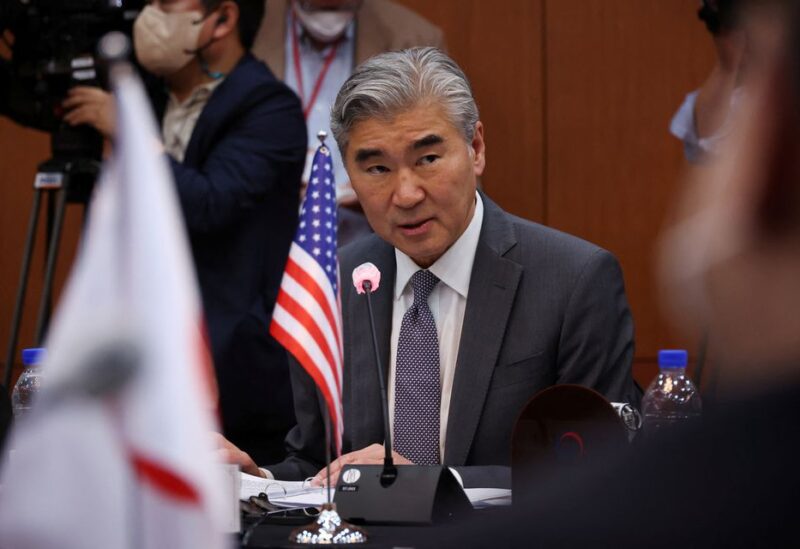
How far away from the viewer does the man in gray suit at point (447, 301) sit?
7.38 feet

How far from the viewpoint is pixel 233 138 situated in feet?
11.7

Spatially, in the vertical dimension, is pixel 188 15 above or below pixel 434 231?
above

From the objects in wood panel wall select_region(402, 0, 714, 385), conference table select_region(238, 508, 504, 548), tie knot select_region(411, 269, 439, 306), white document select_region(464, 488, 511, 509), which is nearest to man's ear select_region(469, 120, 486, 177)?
tie knot select_region(411, 269, 439, 306)

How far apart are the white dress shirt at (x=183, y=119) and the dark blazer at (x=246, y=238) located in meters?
0.20

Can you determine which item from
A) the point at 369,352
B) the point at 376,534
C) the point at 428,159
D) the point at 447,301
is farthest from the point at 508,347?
the point at 376,534

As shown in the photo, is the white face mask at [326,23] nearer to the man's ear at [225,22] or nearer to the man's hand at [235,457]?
the man's ear at [225,22]

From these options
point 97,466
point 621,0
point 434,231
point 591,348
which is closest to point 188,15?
point 621,0

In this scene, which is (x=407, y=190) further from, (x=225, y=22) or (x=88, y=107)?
(x=225, y=22)

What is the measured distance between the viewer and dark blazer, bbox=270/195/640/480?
223 centimetres

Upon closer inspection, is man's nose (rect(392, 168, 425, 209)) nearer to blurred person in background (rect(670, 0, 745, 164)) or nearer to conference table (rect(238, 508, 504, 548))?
conference table (rect(238, 508, 504, 548))

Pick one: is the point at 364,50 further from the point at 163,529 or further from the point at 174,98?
the point at 163,529

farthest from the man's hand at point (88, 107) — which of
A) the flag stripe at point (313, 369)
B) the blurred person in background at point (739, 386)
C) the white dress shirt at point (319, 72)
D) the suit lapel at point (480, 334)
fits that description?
the blurred person in background at point (739, 386)

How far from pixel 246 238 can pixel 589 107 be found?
1580mm

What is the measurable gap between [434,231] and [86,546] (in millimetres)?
1647
